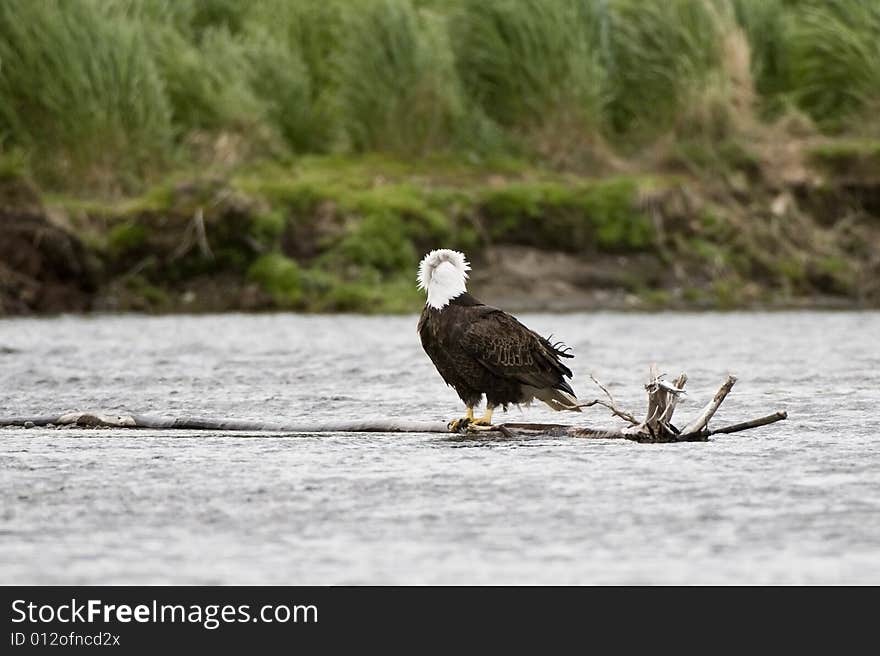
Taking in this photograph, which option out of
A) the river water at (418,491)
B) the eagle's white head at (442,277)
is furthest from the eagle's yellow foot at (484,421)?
the eagle's white head at (442,277)

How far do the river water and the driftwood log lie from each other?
144 millimetres

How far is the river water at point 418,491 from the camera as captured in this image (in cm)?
698

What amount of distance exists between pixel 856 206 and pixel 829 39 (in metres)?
2.85

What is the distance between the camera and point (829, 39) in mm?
28000

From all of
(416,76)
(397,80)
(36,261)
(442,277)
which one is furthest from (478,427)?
(397,80)

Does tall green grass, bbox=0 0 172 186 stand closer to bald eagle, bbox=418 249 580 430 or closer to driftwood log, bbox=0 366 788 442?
driftwood log, bbox=0 366 788 442

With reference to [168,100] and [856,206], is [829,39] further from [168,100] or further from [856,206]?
[168,100]

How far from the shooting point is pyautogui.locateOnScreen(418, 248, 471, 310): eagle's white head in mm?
10781

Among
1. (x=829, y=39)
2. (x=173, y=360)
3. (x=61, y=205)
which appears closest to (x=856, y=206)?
(x=829, y=39)

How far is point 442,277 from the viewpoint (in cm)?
1078

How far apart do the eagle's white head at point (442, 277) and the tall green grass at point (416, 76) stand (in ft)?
49.4

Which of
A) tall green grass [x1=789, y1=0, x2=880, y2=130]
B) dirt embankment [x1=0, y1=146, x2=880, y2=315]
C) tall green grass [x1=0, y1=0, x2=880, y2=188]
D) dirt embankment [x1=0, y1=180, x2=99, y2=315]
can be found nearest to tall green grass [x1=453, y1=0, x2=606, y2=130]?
tall green grass [x1=0, y1=0, x2=880, y2=188]
